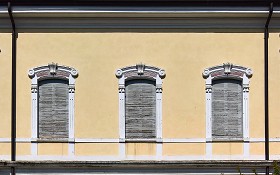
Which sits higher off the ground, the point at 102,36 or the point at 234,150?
the point at 102,36

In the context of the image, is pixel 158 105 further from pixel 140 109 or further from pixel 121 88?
pixel 121 88

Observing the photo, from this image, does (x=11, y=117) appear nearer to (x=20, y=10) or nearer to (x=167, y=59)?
(x=20, y=10)

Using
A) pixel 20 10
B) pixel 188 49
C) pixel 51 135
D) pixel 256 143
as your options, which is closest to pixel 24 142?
pixel 51 135

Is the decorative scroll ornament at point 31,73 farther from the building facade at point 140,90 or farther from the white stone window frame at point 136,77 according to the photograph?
the white stone window frame at point 136,77

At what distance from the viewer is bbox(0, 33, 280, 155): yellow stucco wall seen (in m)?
16.6

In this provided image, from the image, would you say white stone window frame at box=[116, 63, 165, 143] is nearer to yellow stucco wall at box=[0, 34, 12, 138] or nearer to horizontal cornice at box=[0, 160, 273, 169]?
horizontal cornice at box=[0, 160, 273, 169]

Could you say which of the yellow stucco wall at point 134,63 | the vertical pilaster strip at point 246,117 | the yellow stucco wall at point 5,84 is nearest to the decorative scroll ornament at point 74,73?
the yellow stucco wall at point 134,63

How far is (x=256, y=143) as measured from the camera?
16.6m

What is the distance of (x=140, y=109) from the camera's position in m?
16.7

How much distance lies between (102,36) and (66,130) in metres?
2.46

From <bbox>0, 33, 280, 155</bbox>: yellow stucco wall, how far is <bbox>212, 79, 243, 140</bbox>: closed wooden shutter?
0.91 ft

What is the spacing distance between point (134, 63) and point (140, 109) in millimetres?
1138

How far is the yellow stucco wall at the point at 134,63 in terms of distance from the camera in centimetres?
1656

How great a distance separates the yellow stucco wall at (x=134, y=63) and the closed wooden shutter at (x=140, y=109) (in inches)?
10.9
